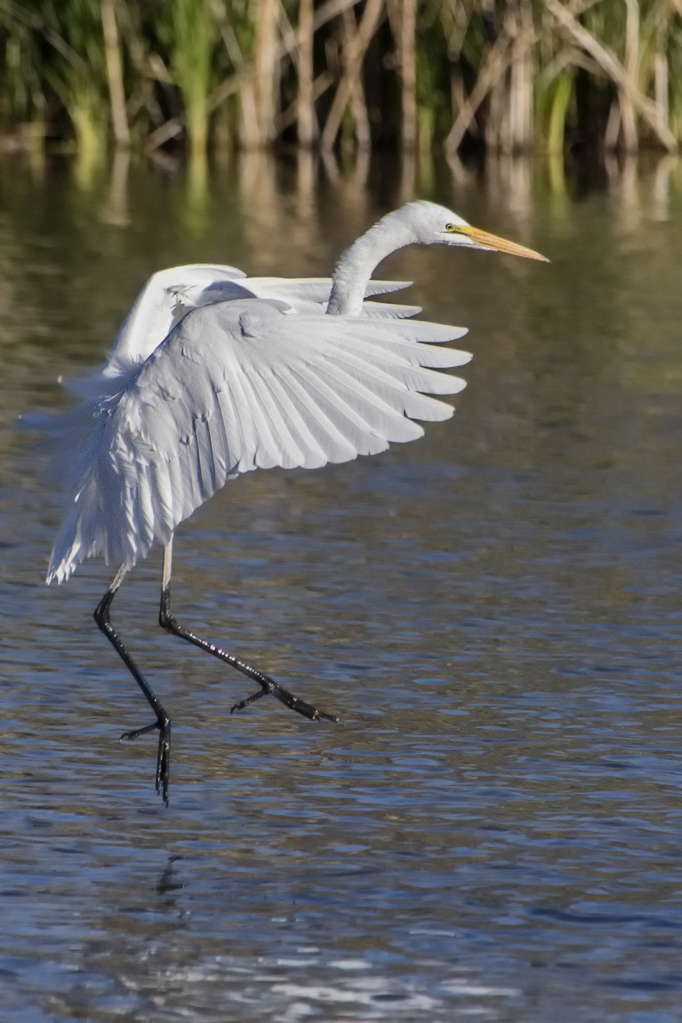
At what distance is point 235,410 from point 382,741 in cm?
116

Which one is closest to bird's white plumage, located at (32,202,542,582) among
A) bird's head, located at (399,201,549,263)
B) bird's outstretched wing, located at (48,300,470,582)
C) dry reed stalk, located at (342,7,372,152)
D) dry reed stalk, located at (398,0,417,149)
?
bird's outstretched wing, located at (48,300,470,582)

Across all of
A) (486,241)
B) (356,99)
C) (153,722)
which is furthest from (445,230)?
(356,99)

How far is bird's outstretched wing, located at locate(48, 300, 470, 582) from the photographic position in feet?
13.8

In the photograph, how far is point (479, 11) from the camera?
20641 millimetres

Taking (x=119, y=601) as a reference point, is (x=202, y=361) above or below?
above

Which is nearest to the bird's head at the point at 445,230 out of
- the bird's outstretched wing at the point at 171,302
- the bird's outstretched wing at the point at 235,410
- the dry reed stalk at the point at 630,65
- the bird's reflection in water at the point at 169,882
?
the bird's outstretched wing at the point at 171,302

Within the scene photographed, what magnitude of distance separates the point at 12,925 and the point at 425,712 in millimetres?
1734

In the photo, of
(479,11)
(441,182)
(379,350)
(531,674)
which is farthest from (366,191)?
(379,350)

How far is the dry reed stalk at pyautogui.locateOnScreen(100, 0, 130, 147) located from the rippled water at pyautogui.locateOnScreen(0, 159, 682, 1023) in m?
10.3

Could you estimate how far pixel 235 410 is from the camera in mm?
4520

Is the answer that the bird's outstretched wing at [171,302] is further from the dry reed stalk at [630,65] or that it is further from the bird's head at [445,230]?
the dry reed stalk at [630,65]

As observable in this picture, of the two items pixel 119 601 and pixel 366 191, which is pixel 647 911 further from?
pixel 366 191

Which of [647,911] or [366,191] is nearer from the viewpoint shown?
[647,911]

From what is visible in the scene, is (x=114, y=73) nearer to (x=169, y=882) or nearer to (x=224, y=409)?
(x=224, y=409)
